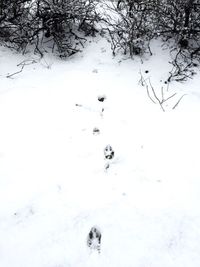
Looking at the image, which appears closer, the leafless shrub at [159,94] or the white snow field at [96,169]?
the white snow field at [96,169]

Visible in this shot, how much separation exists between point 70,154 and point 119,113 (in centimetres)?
87

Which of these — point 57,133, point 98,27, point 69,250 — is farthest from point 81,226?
point 98,27

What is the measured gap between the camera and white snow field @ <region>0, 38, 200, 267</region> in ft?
7.53

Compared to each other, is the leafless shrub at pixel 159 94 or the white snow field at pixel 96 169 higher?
the leafless shrub at pixel 159 94

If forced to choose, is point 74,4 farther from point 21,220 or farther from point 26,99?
point 21,220

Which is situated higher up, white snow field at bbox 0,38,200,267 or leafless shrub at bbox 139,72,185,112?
leafless shrub at bbox 139,72,185,112

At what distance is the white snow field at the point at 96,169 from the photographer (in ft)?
7.53

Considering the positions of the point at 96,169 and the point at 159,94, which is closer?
the point at 96,169

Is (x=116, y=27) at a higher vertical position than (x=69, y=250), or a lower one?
higher

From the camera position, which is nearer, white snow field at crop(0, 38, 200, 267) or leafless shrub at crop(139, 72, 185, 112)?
white snow field at crop(0, 38, 200, 267)

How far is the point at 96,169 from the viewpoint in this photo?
2.87 meters

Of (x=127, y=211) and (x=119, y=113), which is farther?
(x=119, y=113)

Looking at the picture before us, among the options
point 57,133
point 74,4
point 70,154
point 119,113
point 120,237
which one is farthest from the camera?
point 74,4

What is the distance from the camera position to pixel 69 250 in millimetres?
2264
